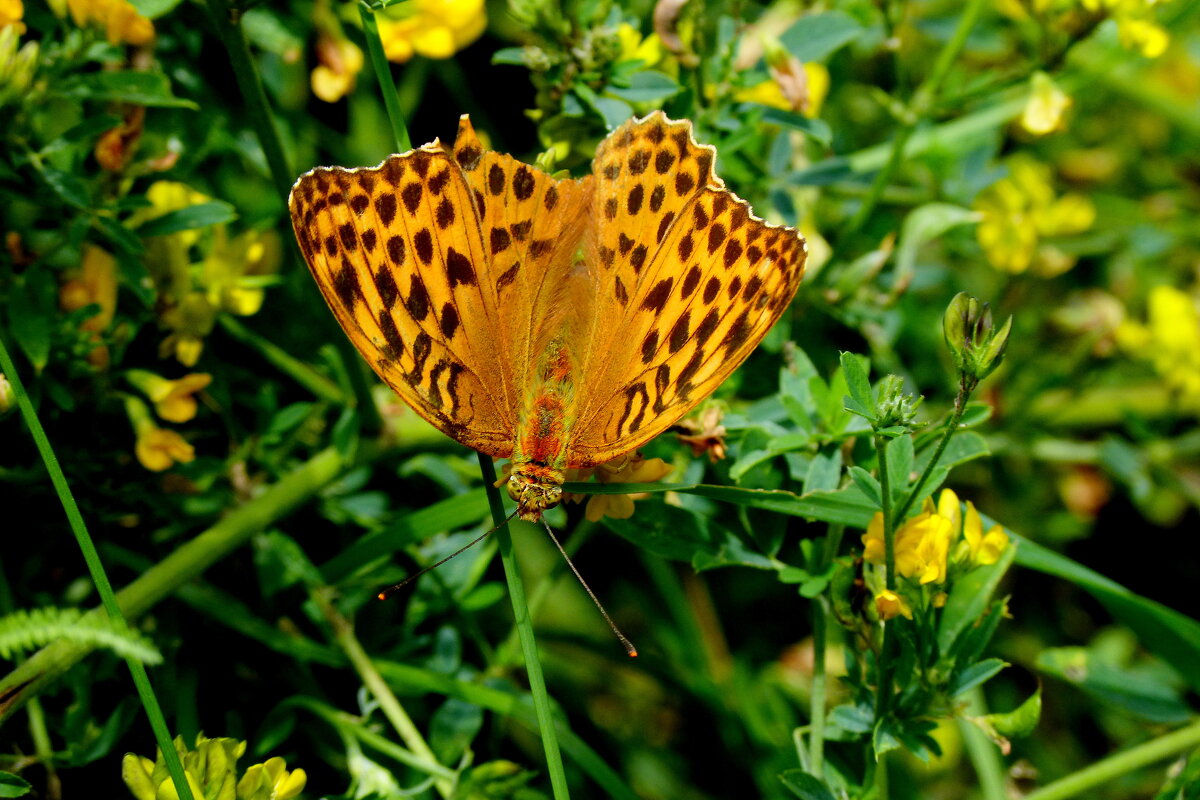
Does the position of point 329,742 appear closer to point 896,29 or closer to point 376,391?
point 376,391

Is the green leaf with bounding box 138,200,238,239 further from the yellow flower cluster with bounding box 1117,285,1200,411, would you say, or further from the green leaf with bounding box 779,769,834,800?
the yellow flower cluster with bounding box 1117,285,1200,411

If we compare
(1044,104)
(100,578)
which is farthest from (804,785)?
(1044,104)

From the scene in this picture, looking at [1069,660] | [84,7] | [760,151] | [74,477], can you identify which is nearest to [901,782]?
[1069,660]

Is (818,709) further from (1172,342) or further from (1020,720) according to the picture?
(1172,342)

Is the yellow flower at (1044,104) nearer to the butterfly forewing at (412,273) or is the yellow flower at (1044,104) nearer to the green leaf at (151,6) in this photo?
the butterfly forewing at (412,273)

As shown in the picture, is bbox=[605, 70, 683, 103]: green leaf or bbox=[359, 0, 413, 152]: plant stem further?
bbox=[605, 70, 683, 103]: green leaf

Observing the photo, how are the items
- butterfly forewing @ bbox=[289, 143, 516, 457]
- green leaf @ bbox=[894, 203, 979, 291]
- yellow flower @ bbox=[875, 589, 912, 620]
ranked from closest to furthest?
1. yellow flower @ bbox=[875, 589, 912, 620]
2. butterfly forewing @ bbox=[289, 143, 516, 457]
3. green leaf @ bbox=[894, 203, 979, 291]

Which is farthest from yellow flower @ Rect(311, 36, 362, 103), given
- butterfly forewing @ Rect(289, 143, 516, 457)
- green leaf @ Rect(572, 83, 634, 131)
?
butterfly forewing @ Rect(289, 143, 516, 457)
